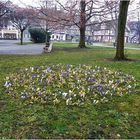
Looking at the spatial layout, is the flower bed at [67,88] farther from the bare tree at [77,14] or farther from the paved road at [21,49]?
the bare tree at [77,14]

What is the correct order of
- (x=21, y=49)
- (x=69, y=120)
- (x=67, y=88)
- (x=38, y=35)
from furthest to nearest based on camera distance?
(x=38, y=35) → (x=21, y=49) → (x=67, y=88) → (x=69, y=120)

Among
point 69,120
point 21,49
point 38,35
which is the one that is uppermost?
point 38,35

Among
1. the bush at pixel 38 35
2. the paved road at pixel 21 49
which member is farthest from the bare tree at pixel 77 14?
the bush at pixel 38 35

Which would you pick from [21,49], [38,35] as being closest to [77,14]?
[21,49]

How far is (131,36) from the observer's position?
332 feet

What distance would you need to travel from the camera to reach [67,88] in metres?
6.31

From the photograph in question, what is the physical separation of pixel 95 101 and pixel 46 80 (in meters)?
2.14

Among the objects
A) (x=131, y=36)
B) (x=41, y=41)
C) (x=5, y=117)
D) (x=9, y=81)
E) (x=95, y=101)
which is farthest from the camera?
(x=131, y=36)

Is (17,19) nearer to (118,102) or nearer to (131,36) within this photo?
(118,102)

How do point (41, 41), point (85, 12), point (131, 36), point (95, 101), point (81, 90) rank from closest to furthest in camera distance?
point (95, 101) < point (81, 90) < point (85, 12) < point (41, 41) < point (131, 36)

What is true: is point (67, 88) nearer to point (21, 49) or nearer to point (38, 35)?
point (21, 49)

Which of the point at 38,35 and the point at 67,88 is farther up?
the point at 38,35

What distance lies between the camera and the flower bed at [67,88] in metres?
5.41

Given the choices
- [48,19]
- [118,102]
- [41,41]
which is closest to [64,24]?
[48,19]
